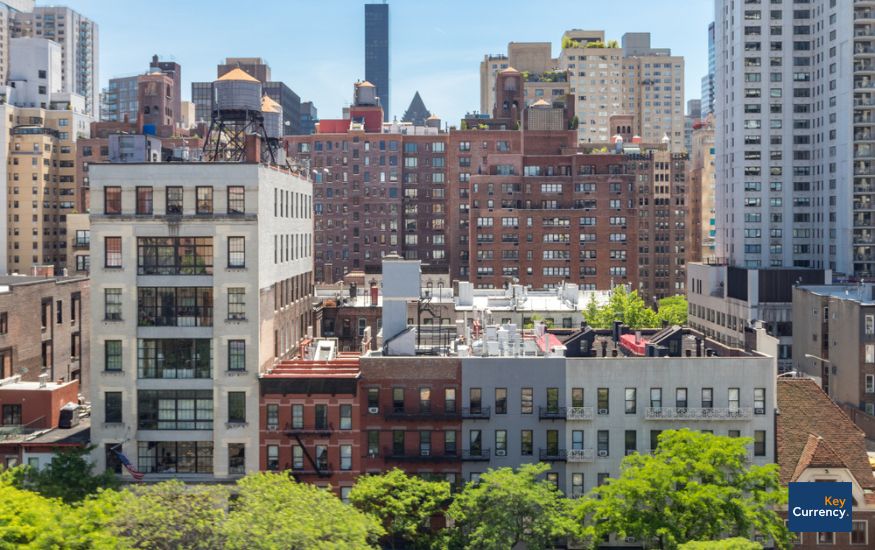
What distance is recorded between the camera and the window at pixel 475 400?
72500mm

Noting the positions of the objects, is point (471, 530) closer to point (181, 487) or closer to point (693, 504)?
point (693, 504)

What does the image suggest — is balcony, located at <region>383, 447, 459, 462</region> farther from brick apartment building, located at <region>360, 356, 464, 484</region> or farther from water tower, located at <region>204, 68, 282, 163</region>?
water tower, located at <region>204, 68, 282, 163</region>

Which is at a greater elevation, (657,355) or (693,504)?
(657,355)

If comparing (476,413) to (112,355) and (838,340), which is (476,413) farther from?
(838,340)

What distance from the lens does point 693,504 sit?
203ft

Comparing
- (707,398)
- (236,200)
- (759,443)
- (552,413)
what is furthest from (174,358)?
(759,443)

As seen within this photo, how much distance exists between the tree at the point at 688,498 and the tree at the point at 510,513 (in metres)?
2.04

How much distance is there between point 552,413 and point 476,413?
561 cm

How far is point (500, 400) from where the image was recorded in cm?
7250

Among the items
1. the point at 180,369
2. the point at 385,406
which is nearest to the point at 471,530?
the point at 385,406

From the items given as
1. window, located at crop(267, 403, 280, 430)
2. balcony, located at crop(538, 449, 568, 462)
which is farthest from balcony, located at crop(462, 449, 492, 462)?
window, located at crop(267, 403, 280, 430)

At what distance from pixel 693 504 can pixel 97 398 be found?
43.4 meters

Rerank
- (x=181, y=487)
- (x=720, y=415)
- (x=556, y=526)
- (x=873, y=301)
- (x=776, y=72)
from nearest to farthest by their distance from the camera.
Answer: (x=181, y=487)
(x=556, y=526)
(x=720, y=415)
(x=873, y=301)
(x=776, y=72)

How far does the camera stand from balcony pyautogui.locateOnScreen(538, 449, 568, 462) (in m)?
71.5
